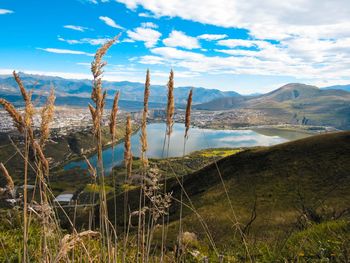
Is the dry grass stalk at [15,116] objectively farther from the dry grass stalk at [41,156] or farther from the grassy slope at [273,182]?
the grassy slope at [273,182]

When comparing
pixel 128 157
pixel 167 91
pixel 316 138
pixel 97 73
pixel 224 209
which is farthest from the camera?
pixel 316 138

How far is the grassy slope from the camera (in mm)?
36688

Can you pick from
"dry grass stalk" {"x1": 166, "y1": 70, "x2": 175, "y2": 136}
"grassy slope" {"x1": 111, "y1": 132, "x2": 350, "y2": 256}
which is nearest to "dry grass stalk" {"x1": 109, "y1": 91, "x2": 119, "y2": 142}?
"dry grass stalk" {"x1": 166, "y1": 70, "x2": 175, "y2": 136}

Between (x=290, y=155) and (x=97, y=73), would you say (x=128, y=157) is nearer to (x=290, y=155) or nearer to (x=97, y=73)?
(x=97, y=73)

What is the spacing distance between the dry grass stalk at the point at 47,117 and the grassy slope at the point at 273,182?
29.8m

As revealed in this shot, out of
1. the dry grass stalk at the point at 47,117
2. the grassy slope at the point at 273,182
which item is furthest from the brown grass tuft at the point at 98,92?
the grassy slope at the point at 273,182

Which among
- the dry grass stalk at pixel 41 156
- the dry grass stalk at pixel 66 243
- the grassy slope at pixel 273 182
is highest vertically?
the dry grass stalk at pixel 41 156

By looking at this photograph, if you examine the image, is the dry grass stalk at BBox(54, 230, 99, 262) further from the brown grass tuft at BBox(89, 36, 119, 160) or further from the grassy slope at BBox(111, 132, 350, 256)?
the grassy slope at BBox(111, 132, 350, 256)

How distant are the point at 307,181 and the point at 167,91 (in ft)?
146

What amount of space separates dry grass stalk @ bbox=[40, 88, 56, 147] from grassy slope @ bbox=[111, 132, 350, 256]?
29.8 metres

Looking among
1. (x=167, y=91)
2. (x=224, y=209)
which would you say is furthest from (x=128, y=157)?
(x=224, y=209)

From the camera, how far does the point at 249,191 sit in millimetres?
46875

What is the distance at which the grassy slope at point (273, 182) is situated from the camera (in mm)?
36688

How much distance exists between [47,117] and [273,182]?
4690 cm
